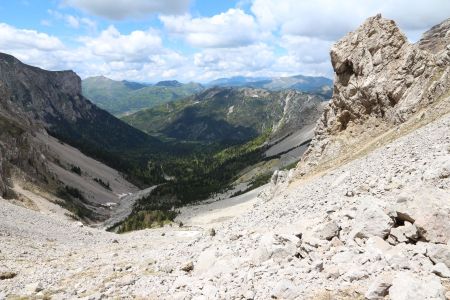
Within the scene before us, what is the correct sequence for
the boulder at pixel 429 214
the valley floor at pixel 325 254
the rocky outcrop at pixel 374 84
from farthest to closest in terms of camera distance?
1. the rocky outcrop at pixel 374 84
2. the boulder at pixel 429 214
3. the valley floor at pixel 325 254

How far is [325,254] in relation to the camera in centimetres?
1736

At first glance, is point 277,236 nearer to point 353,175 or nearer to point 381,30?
point 353,175

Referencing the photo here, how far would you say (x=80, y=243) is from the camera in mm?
54562

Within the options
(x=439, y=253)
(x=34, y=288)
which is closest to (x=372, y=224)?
(x=439, y=253)

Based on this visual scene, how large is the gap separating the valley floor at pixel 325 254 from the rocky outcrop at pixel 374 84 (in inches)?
639

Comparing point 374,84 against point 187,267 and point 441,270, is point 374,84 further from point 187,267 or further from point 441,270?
point 441,270

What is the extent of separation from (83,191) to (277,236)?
136532mm

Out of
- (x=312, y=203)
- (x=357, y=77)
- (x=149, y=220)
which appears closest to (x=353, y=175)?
(x=312, y=203)

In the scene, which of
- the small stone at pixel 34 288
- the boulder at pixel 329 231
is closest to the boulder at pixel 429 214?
the boulder at pixel 329 231

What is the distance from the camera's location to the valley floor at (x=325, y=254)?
592 inches

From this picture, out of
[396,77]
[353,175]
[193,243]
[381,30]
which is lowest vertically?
[193,243]

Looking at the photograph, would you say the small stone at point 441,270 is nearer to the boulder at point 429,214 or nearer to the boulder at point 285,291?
the boulder at point 429,214

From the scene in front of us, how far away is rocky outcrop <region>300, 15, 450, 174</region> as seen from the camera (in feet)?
163

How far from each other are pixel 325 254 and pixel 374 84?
41.7 m
